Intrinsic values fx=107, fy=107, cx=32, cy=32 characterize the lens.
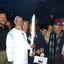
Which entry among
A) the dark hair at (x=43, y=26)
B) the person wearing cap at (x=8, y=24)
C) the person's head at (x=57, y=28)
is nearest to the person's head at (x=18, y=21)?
the person wearing cap at (x=8, y=24)

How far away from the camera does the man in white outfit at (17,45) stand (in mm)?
1774

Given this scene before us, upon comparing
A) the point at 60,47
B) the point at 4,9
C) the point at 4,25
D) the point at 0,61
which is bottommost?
the point at 0,61

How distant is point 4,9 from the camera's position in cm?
183

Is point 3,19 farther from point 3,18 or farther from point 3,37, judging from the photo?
point 3,37

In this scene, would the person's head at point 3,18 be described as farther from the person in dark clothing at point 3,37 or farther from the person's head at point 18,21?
the person's head at point 18,21

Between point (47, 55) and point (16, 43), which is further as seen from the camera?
point (47, 55)

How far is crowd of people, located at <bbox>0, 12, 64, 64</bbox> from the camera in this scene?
71.1 inches

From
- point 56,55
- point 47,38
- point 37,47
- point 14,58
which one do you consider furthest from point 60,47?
point 14,58

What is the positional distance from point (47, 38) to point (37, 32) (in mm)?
217

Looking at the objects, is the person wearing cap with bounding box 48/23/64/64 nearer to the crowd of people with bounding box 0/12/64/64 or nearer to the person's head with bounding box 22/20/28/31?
the crowd of people with bounding box 0/12/64/64

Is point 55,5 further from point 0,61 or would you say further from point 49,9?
point 0,61

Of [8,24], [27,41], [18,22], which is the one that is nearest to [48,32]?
[27,41]

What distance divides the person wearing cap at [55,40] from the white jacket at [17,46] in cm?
42

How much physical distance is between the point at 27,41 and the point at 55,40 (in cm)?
50
